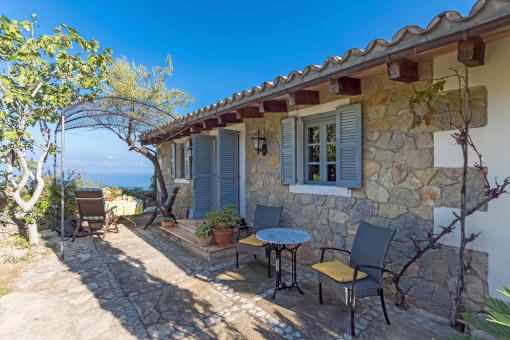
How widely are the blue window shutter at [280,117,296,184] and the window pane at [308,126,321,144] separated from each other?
289 mm

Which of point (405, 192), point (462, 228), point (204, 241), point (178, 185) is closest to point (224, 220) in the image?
point (204, 241)

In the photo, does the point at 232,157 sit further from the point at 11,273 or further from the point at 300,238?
the point at 11,273

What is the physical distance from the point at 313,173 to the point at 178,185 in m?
5.27

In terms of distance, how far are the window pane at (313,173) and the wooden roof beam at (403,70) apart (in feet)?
6.34

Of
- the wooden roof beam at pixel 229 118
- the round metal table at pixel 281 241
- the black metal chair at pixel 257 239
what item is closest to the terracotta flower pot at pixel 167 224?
the black metal chair at pixel 257 239

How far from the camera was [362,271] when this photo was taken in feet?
9.11

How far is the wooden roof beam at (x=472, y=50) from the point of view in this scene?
1.96 m

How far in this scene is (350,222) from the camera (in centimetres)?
351

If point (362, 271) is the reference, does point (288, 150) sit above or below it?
above

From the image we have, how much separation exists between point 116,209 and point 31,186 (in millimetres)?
1934

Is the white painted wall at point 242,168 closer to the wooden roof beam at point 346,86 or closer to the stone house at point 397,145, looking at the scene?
the stone house at point 397,145

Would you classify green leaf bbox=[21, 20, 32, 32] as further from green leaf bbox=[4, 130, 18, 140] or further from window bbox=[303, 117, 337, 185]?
window bbox=[303, 117, 337, 185]

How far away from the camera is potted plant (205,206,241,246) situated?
451 centimetres

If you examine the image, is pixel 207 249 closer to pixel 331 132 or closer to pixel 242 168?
pixel 242 168
